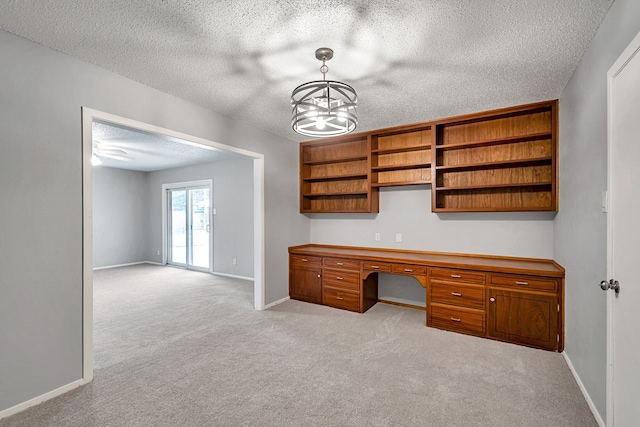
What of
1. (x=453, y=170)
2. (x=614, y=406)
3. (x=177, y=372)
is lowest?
(x=177, y=372)

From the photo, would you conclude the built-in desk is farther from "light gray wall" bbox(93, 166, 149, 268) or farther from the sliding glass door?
"light gray wall" bbox(93, 166, 149, 268)

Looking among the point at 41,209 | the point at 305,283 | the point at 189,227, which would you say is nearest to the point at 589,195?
the point at 305,283

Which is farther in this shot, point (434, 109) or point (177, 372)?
point (434, 109)

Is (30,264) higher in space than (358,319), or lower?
higher

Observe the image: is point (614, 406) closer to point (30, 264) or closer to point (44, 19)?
point (30, 264)

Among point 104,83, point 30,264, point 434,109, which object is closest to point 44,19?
point 104,83

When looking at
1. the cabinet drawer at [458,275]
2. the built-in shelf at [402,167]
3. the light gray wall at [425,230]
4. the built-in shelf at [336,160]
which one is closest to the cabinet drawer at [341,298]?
the light gray wall at [425,230]

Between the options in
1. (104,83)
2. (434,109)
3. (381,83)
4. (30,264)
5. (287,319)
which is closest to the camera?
(30,264)

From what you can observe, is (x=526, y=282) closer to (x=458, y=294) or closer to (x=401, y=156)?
(x=458, y=294)

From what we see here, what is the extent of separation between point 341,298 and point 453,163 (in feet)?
7.60

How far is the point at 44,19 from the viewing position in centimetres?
182

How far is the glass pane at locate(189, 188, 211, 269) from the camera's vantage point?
6891 mm

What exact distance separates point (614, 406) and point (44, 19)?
13.1ft

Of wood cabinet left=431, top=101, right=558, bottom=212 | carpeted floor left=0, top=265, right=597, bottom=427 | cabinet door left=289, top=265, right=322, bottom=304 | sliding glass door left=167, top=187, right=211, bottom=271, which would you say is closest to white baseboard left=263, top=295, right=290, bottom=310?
cabinet door left=289, top=265, right=322, bottom=304
